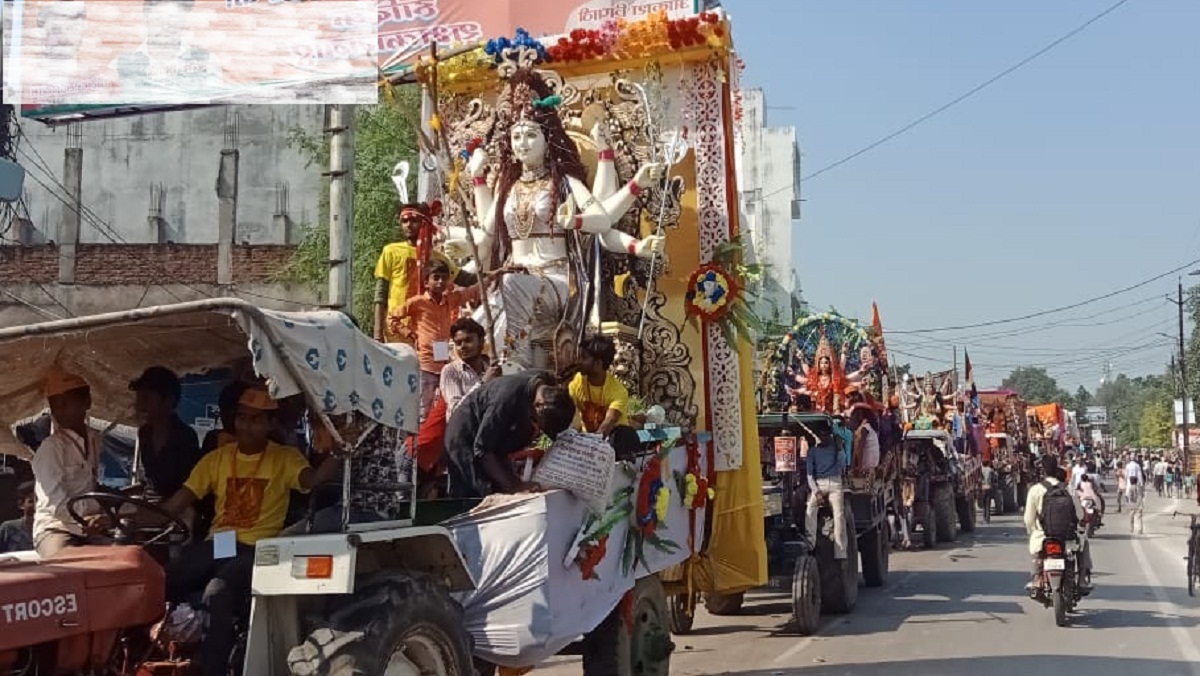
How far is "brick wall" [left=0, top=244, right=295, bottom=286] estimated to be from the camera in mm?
28531

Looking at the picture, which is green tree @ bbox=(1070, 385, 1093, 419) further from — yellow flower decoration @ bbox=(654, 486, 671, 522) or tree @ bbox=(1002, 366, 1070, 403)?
yellow flower decoration @ bbox=(654, 486, 671, 522)

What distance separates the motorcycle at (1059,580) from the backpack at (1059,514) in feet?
0.38

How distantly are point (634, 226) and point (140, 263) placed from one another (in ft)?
69.1

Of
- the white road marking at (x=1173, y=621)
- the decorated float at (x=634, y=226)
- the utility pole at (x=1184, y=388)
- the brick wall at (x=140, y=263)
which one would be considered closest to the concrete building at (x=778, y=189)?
the utility pole at (x=1184, y=388)

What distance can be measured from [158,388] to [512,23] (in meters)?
10.1

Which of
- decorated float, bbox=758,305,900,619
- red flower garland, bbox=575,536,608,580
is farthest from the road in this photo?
red flower garland, bbox=575,536,608,580

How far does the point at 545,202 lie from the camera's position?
33.3ft

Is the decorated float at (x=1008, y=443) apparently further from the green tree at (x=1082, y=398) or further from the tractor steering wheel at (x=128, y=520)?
the green tree at (x=1082, y=398)

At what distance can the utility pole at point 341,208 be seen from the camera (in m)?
12.4

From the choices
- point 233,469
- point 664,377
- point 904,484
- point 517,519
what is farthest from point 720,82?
point 904,484

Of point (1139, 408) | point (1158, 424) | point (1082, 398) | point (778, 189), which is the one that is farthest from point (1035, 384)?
point (778, 189)

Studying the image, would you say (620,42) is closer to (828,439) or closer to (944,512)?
(828,439)

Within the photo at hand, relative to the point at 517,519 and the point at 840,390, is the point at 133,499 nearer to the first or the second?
the point at 517,519

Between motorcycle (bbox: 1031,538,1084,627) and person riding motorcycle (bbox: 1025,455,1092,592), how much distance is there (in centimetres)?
10
